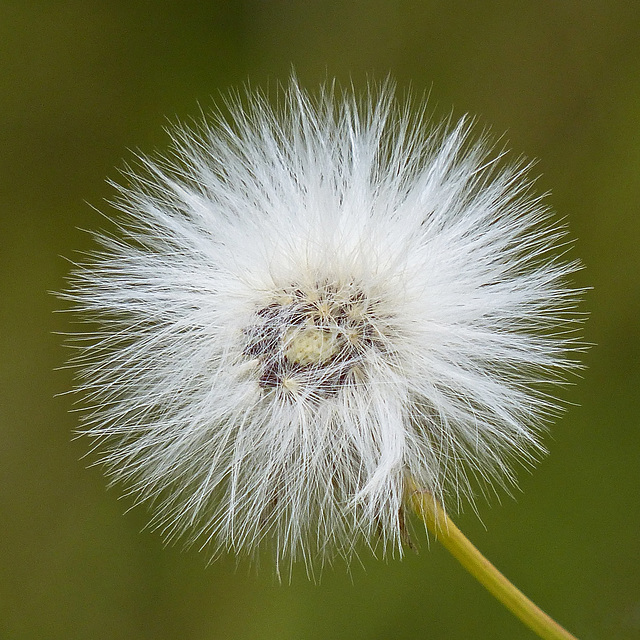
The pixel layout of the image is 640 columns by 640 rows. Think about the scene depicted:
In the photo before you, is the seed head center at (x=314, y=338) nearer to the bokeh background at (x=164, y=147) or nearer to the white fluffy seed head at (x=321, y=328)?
the white fluffy seed head at (x=321, y=328)

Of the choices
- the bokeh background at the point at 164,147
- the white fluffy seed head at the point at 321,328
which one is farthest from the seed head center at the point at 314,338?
the bokeh background at the point at 164,147

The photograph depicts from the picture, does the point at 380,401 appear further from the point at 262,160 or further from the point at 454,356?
the point at 262,160

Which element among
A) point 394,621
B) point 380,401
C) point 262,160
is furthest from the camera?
point 394,621

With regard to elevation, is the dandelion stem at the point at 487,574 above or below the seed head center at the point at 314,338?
below

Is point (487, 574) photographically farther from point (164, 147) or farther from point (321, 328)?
point (164, 147)

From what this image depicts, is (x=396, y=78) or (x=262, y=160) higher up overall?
(x=396, y=78)

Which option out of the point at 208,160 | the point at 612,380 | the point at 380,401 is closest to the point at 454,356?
the point at 380,401

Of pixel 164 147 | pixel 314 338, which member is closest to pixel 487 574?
pixel 314 338
